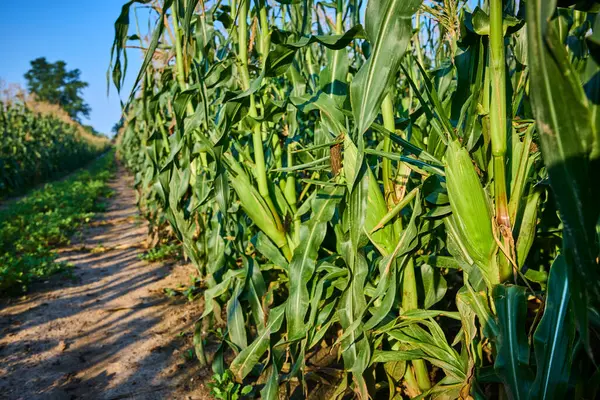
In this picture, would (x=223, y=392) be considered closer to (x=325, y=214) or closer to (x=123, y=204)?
(x=325, y=214)

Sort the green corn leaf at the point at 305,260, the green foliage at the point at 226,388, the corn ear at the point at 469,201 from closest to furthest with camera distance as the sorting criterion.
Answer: the corn ear at the point at 469,201 → the green corn leaf at the point at 305,260 → the green foliage at the point at 226,388

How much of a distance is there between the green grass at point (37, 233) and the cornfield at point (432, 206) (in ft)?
8.27

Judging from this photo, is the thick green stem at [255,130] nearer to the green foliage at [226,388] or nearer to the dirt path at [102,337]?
the green foliage at [226,388]

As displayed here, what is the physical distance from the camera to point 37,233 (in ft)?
18.1

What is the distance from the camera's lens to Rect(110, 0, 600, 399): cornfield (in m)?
0.62

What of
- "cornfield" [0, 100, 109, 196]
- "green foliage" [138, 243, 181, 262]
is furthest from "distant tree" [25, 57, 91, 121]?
"green foliage" [138, 243, 181, 262]

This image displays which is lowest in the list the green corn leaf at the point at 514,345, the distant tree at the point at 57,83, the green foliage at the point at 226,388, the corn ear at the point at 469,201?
the green foliage at the point at 226,388

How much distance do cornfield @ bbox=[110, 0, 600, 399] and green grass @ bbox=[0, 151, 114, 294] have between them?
2520mm

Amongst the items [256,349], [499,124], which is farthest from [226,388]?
[499,124]

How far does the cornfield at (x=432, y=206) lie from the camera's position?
2.05 ft

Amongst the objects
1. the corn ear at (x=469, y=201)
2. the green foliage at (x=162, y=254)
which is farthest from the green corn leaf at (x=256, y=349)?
the green foliage at (x=162, y=254)

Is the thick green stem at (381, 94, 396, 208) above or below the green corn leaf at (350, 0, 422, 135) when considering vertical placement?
below

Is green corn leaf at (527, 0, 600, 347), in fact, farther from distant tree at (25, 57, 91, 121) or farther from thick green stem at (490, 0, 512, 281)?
distant tree at (25, 57, 91, 121)

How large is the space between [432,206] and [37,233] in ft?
18.3
